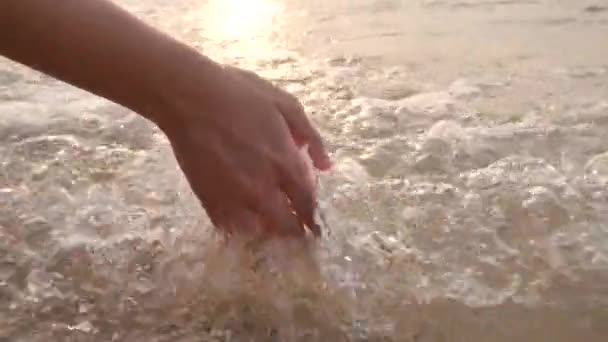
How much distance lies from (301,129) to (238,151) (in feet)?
0.22

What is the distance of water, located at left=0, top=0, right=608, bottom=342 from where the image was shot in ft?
1.95

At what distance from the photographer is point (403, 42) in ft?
4.11

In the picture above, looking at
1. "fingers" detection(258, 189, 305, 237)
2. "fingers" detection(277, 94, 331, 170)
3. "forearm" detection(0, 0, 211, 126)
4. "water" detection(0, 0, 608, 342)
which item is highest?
"forearm" detection(0, 0, 211, 126)

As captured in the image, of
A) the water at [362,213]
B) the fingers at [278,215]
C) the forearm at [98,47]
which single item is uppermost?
the forearm at [98,47]

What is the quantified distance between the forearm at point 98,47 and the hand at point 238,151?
20mm

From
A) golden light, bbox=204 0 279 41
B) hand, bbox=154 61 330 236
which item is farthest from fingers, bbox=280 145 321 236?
golden light, bbox=204 0 279 41

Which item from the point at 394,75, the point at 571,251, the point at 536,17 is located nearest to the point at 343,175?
the point at 571,251

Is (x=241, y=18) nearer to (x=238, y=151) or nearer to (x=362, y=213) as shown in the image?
(x=362, y=213)

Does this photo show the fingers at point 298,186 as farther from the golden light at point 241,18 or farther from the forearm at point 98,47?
the golden light at point 241,18

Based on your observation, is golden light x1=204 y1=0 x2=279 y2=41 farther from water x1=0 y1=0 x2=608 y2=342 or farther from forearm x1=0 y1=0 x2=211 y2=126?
forearm x1=0 y1=0 x2=211 y2=126

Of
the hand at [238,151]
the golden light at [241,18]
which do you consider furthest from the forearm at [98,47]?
the golden light at [241,18]

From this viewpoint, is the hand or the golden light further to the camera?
the golden light

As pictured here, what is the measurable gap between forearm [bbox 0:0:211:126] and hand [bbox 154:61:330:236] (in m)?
0.02

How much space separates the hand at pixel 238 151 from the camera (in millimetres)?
538
